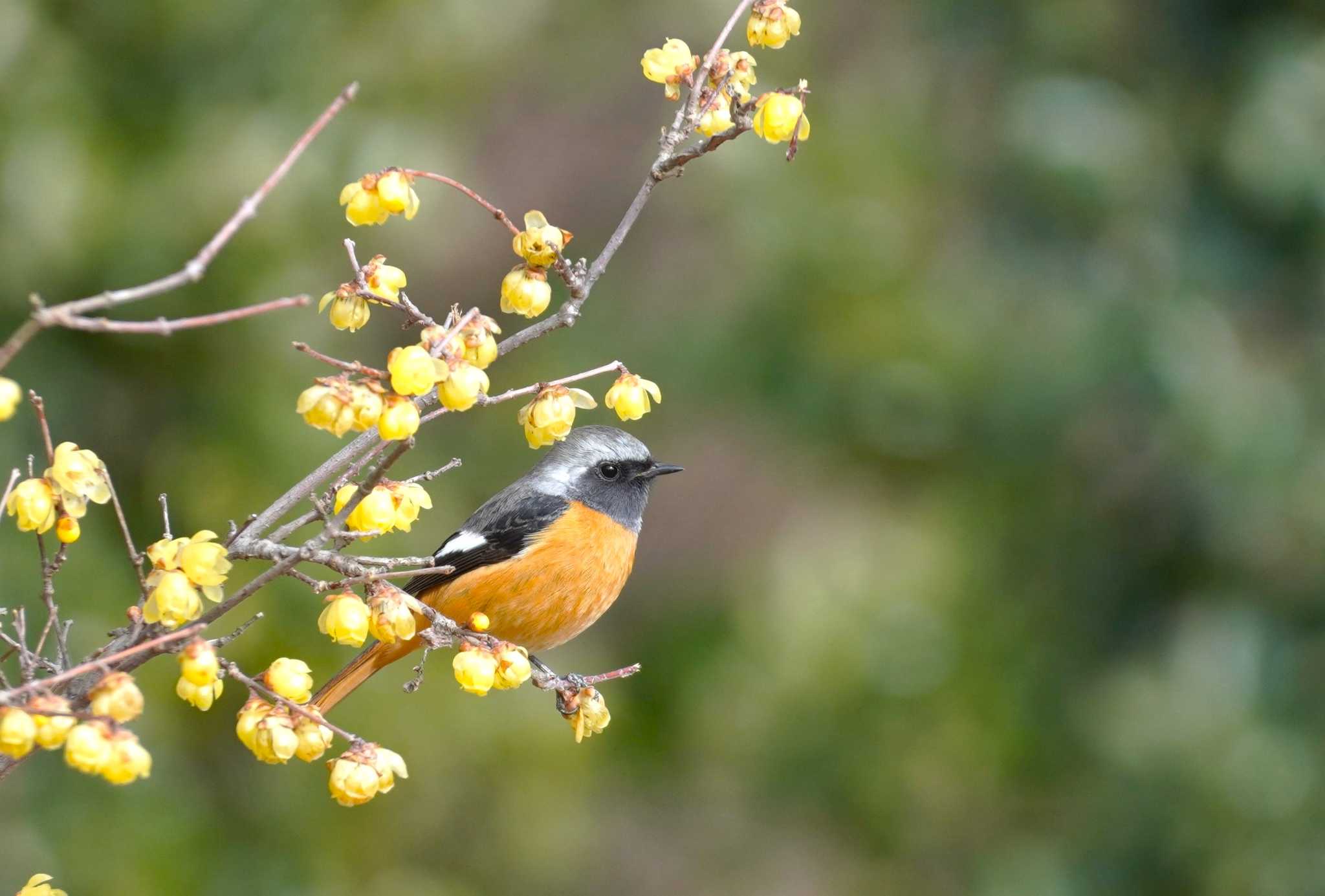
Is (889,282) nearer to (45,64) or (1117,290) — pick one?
(1117,290)

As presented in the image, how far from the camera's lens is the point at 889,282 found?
5.84 metres

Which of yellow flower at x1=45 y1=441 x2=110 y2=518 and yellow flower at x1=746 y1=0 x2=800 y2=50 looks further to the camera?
yellow flower at x1=746 y1=0 x2=800 y2=50

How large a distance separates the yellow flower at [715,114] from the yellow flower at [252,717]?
100 cm

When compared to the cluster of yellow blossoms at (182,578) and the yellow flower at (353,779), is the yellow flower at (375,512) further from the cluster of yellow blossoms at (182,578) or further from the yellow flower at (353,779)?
the yellow flower at (353,779)

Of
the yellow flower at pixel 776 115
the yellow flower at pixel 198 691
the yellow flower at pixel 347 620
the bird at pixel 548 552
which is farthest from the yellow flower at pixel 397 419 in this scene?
the bird at pixel 548 552

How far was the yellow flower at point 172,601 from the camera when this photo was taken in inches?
66.6

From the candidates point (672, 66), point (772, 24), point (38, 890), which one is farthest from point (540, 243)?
point (38, 890)

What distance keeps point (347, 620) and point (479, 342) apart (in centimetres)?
40

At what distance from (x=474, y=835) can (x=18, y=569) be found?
2.25m

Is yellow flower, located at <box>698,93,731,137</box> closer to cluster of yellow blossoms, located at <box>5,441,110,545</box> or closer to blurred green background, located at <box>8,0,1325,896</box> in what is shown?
cluster of yellow blossoms, located at <box>5,441,110,545</box>

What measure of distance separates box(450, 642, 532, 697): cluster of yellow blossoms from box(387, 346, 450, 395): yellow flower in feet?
1.40

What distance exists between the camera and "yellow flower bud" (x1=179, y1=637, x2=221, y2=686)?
1631 millimetres

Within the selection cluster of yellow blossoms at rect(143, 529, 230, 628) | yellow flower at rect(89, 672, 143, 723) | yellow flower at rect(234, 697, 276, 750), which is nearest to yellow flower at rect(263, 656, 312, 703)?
yellow flower at rect(234, 697, 276, 750)

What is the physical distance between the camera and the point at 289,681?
183 cm
